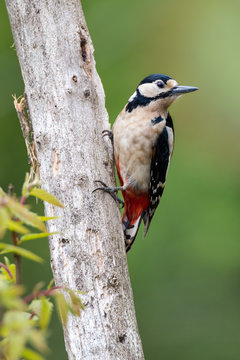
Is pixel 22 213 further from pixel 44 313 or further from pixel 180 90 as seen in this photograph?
pixel 180 90

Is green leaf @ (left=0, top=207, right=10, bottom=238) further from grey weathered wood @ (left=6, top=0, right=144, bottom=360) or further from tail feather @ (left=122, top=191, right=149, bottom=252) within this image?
tail feather @ (left=122, top=191, right=149, bottom=252)

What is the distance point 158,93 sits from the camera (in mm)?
3445

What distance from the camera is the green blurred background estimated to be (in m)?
5.45

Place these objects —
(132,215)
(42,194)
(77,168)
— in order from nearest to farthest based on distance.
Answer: (42,194) < (77,168) < (132,215)

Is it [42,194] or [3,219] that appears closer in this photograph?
[3,219]

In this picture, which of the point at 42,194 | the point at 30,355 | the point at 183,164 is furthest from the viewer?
the point at 183,164

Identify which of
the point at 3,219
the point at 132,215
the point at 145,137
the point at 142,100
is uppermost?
the point at 3,219

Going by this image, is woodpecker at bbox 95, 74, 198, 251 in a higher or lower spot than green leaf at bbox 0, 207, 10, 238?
lower

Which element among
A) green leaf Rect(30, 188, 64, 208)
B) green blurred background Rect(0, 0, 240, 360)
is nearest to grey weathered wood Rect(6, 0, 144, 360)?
green leaf Rect(30, 188, 64, 208)

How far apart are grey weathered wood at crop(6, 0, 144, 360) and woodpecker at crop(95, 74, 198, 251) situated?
598 mm

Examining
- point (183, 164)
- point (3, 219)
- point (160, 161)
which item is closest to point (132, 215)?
point (160, 161)

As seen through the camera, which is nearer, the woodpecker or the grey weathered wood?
the grey weathered wood

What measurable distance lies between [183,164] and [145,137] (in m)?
2.28

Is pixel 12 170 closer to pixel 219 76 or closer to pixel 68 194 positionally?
pixel 219 76
